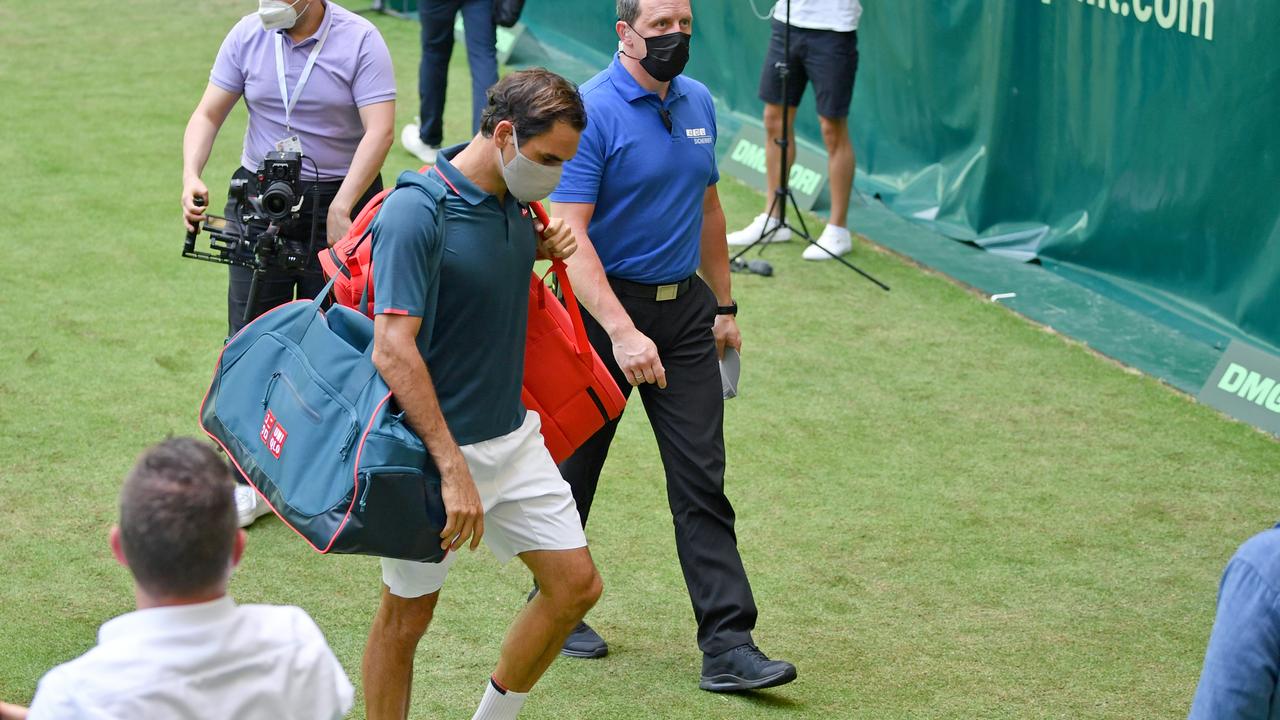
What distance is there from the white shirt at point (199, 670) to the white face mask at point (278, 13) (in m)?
3.26

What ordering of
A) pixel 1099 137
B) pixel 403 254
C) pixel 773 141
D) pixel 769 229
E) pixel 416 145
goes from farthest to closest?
pixel 416 145 < pixel 769 229 < pixel 773 141 < pixel 1099 137 < pixel 403 254

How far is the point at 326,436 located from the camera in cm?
342

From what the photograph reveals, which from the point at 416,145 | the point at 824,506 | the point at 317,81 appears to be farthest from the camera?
the point at 416,145

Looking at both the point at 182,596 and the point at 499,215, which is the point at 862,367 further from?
the point at 182,596

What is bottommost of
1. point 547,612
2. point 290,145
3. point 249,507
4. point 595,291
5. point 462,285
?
point 249,507

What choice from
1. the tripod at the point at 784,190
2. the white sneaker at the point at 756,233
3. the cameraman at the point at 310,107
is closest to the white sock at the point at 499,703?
the cameraman at the point at 310,107

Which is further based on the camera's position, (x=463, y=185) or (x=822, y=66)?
(x=822, y=66)

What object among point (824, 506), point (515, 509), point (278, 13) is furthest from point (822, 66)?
point (515, 509)

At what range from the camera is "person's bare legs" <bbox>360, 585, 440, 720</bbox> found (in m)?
3.83

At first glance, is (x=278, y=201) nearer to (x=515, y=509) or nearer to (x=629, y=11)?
(x=629, y=11)

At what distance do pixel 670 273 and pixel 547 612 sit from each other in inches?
50.0

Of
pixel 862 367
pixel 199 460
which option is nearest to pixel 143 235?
pixel 862 367

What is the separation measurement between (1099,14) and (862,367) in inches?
103

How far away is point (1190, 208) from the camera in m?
7.96
